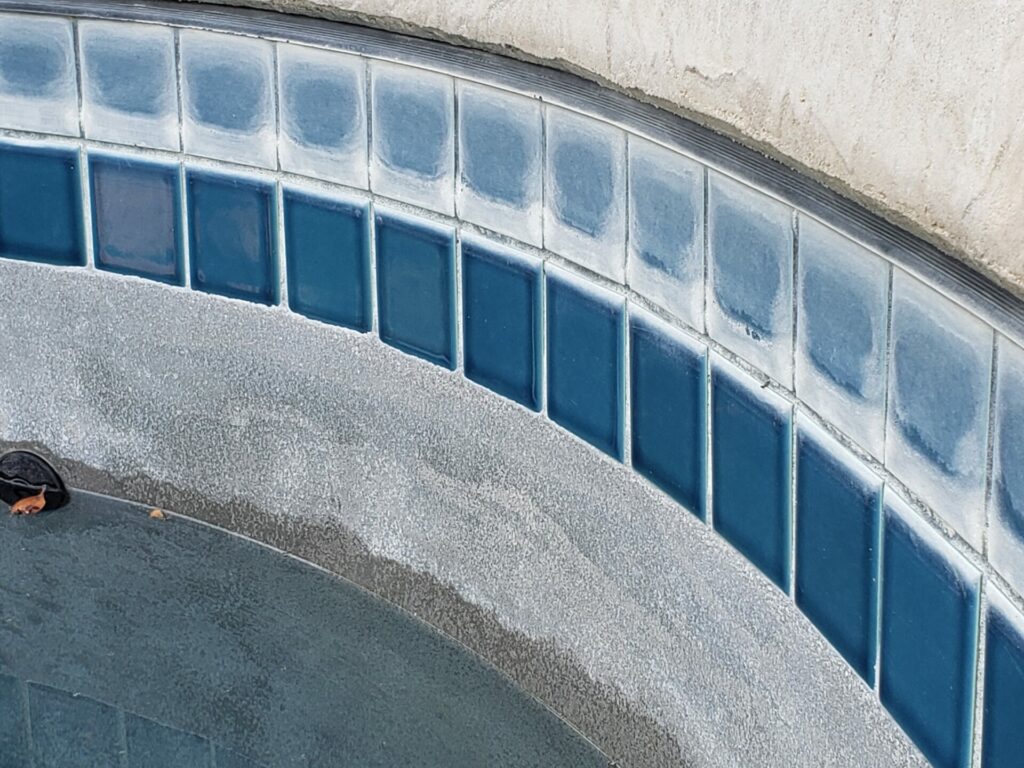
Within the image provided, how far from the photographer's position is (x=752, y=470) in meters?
1.96

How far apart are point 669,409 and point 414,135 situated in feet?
1.99

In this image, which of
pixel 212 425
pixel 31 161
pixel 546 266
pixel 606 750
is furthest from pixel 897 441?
pixel 31 161

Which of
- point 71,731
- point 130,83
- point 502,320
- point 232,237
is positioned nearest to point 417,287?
point 502,320

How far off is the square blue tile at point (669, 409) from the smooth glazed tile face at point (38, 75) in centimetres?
117

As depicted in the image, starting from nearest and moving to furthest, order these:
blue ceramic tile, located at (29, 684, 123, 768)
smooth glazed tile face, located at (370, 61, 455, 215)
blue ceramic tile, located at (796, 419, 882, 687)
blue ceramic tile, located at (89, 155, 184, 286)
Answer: blue ceramic tile, located at (796, 419, 882, 687)
smooth glazed tile face, located at (370, 61, 455, 215)
blue ceramic tile, located at (89, 155, 184, 286)
blue ceramic tile, located at (29, 684, 123, 768)

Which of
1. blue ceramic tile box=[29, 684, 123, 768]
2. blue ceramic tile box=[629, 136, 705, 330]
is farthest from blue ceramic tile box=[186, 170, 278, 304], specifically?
blue ceramic tile box=[29, 684, 123, 768]

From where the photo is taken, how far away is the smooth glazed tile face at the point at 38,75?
2445 millimetres

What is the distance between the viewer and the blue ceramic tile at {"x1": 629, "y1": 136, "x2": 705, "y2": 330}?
1.87m

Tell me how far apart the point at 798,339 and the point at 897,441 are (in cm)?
20

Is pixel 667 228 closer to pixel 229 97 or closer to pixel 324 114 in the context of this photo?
pixel 324 114

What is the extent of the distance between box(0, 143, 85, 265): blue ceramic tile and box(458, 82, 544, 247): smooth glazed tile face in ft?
2.80

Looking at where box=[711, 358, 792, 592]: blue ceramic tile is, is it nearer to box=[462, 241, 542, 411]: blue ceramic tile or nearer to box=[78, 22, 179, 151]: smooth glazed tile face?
box=[462, 241, 542, 411]: blue ceramic tile

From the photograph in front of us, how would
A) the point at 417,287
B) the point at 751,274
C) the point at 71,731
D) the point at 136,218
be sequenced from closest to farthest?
the point at 751,274 → the point at 417,287 → the point at 136,218 → the point at 71,731

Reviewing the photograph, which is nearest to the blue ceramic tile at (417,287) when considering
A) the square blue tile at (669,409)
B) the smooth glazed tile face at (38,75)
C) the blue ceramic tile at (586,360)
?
the blue ceramic tile at (586,360)
